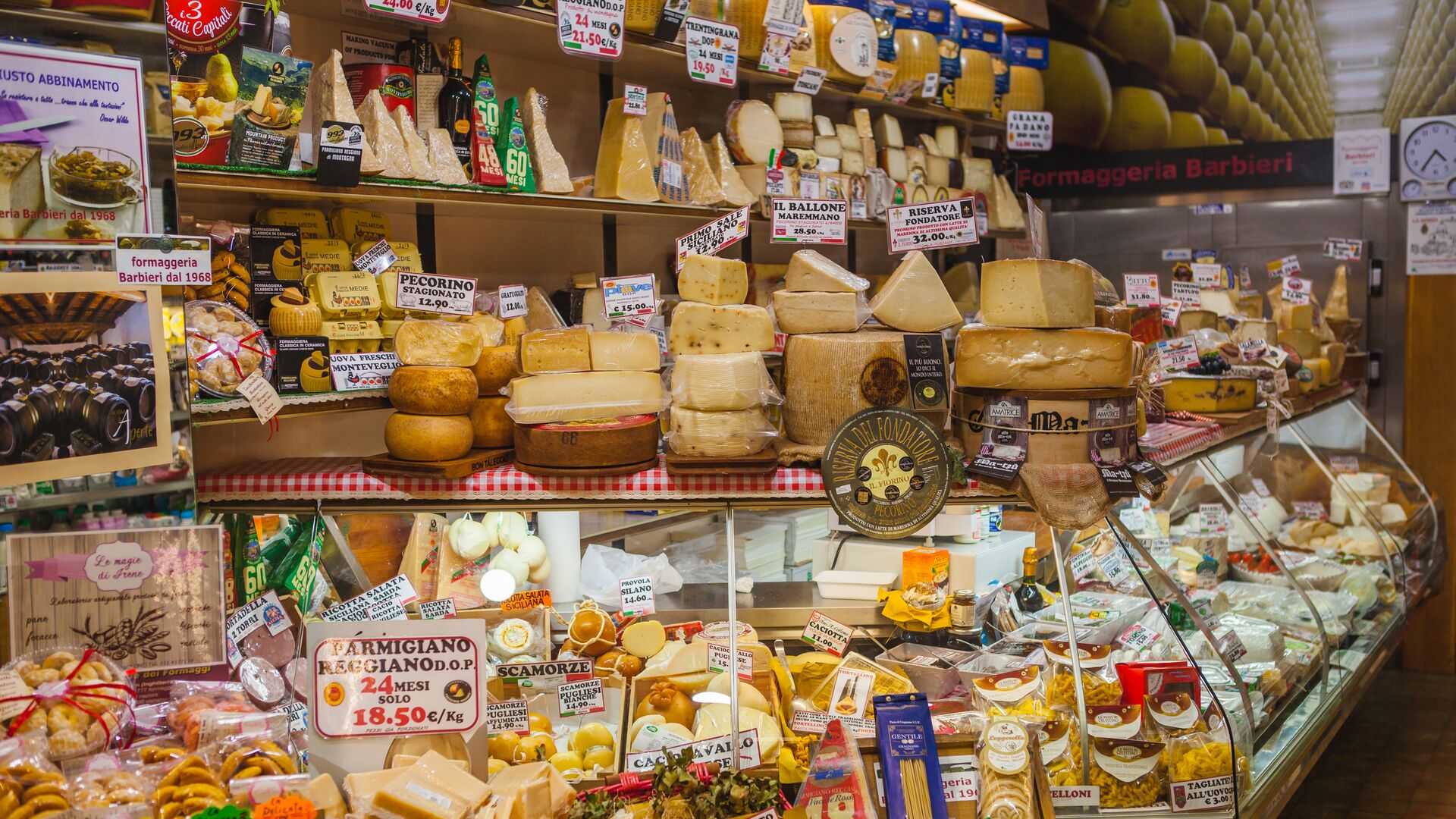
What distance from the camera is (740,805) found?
6.92 ft

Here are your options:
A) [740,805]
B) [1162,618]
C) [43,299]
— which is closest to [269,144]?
[43,299]

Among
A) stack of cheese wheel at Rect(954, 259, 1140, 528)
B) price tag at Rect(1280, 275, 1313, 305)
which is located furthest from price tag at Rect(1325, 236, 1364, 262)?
stack of cheese wheel at Rect(954, 259, 1140, 528)

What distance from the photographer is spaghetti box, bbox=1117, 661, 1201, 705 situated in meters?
2.75

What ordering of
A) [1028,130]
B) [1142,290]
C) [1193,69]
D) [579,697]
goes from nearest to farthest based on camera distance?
1. [579,697]
2. [1142,290]
3. [1028,130]
4. [1193,69]

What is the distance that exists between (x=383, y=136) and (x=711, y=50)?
5.12 ft

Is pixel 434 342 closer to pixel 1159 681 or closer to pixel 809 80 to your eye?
pixel 1159 681

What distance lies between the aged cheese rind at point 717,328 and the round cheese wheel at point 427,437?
23.1 inches

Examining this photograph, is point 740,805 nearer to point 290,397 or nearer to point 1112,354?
point 1112,354

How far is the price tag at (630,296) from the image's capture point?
3.30m

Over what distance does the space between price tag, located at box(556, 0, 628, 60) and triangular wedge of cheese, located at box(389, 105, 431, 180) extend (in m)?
0.66

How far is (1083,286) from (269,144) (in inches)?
82.8

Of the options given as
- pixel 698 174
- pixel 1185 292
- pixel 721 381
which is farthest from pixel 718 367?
pixel 1185 292

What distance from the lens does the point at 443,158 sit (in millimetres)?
3361

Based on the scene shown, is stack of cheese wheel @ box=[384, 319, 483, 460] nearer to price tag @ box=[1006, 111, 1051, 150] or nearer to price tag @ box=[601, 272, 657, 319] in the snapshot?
price tag @ box=[601, 272, 657, 319]
